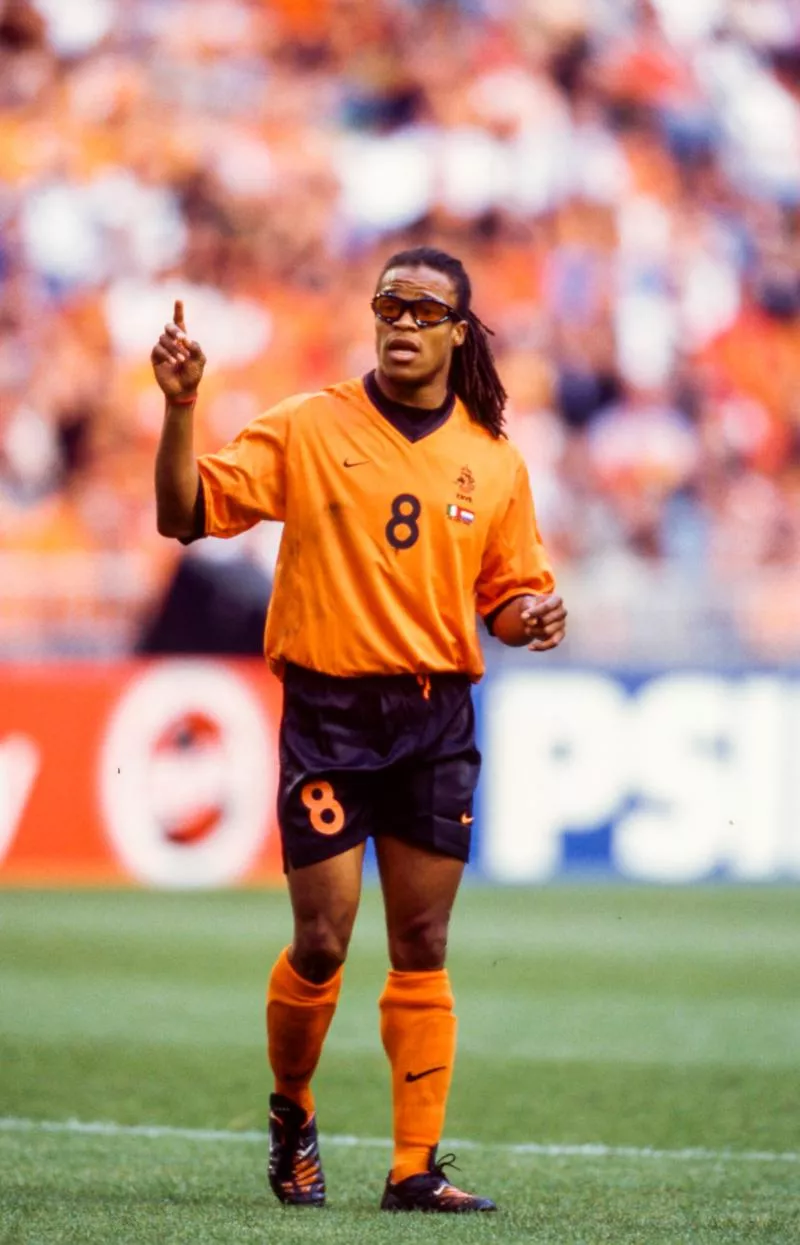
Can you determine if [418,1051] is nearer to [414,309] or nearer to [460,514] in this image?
[460,514]

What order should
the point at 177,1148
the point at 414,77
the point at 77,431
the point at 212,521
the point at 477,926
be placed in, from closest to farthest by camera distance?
the point at 212,521, the point at 177,1148, the point at 477,926, the point at 77,431, the point at 414,77

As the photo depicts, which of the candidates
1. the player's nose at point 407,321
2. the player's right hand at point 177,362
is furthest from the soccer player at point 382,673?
the player's right hand at point 177,362

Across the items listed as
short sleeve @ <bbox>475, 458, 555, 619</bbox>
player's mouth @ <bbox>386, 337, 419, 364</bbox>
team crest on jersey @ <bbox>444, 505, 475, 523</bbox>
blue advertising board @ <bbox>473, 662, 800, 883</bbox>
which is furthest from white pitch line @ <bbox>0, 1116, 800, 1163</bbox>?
blue advertising board @ <bbox>473, 662, 800, 883</bbox>

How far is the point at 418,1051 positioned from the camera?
4523 mm

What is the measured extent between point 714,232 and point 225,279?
14.1ft

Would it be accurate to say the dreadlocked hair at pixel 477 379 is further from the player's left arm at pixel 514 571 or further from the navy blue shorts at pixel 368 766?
the navy blue shorts at pixel 368 766

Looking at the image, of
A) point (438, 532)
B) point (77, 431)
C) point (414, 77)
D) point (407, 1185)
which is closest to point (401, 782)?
point (438, 532)

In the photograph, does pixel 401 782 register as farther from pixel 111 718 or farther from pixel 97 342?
pixel 97 342

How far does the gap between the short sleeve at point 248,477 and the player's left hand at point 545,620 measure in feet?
1.87

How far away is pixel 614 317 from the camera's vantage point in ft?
56.4

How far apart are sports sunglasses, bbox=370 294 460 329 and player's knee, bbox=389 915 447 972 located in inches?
49.5

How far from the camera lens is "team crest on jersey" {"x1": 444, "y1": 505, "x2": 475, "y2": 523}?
4.52 metres

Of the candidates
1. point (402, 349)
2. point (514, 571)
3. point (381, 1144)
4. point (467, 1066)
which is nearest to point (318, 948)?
point (514, 571)

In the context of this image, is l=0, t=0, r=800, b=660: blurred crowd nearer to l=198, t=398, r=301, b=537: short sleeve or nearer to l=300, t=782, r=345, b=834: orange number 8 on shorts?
l=198, t=398, r=301, b=537: short sleeve
